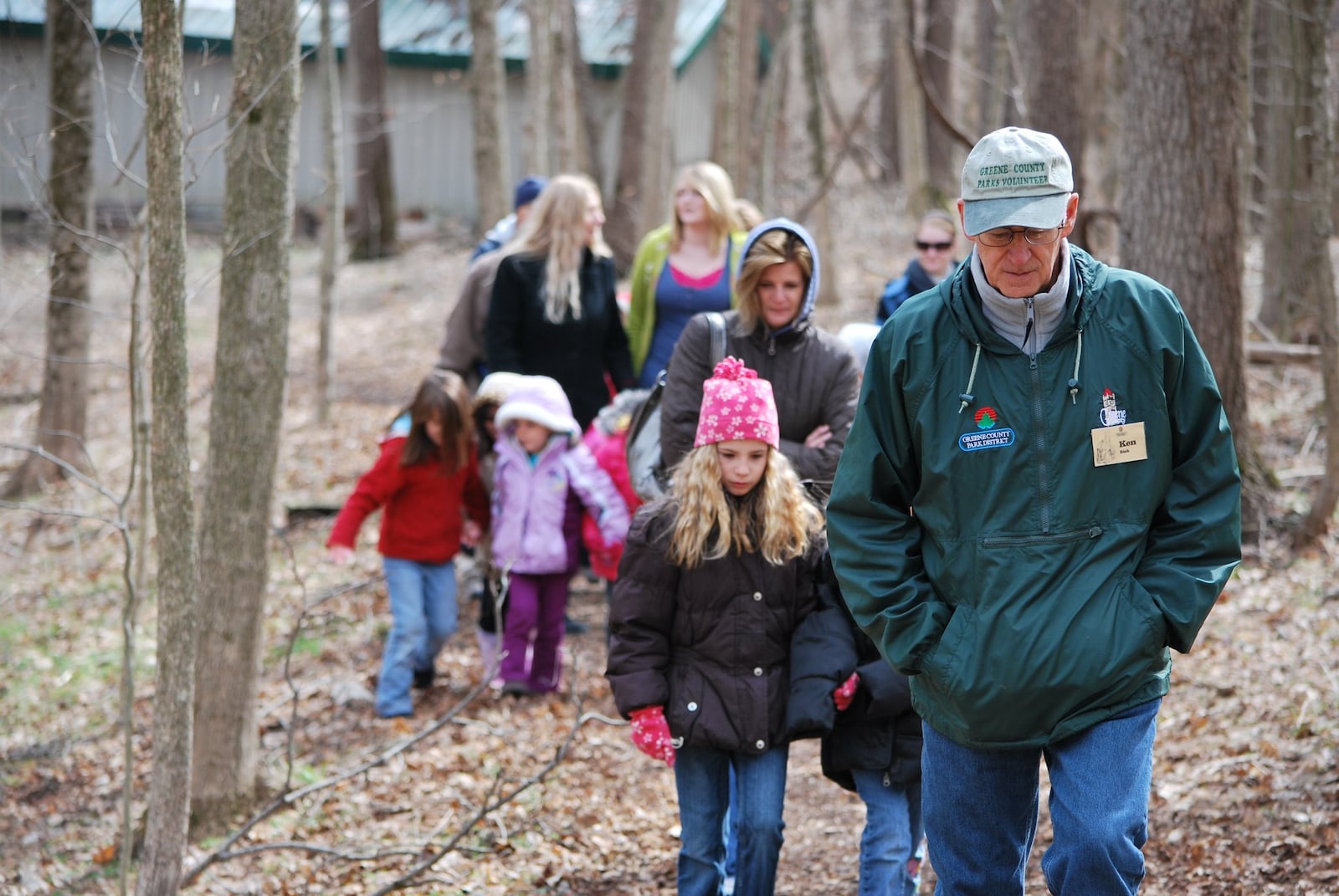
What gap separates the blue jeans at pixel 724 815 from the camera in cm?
421

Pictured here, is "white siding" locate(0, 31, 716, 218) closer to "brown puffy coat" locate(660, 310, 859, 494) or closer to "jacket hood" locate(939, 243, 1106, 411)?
"brown puffy coat" locate(660, 310, 859, 494)

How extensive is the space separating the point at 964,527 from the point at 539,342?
465cm

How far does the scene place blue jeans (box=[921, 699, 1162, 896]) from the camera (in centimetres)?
291

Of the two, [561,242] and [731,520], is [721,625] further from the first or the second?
[561,242]

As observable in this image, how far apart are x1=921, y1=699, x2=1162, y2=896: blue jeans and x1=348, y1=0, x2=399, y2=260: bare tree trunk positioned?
20.2 m

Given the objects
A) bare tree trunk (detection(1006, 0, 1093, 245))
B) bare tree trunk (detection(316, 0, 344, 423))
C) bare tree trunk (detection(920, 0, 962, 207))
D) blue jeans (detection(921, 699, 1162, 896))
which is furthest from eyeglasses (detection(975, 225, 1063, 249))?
bare tree trunk (detection(920, 0, 962, 207))

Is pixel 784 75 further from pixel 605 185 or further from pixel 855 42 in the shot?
pixel 855 42

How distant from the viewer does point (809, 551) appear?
4.33 metres

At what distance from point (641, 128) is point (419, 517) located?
1304cm

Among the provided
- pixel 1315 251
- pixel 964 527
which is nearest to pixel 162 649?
pixel 964 527

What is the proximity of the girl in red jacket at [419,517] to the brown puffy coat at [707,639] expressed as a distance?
117 inches

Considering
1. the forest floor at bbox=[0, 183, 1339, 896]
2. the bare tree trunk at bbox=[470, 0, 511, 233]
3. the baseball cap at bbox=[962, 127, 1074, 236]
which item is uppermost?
the bare tree trunk at bbox=[470, 0, 511, 233]

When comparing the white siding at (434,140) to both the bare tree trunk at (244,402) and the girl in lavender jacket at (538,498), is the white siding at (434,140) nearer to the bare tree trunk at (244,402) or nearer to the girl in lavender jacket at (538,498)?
the girl in lavender jacket at (538,498)

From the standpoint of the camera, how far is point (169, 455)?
4176 millimetres
